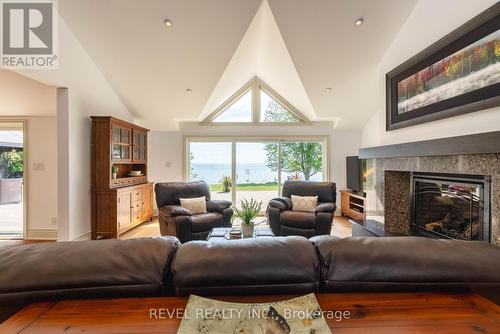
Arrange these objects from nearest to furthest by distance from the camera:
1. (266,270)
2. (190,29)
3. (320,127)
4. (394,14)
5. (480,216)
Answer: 1. (266,270)
2. (480,216)
3. (394,14)
4. (190,29)
5. (320,127)

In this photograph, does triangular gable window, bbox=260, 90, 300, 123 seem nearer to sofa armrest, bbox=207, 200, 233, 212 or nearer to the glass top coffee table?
sofa armrest, bbox=207, 200, 233, 212

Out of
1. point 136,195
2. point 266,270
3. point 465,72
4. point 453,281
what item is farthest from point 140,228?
point 465,72

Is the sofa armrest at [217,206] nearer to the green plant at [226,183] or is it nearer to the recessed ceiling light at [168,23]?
the green plant at [226,183]

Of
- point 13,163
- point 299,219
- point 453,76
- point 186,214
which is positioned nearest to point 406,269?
point 453,76

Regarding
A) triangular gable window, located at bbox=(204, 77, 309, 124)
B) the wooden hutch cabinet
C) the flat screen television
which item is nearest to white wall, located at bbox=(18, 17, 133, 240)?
the wooden hutch cabinet

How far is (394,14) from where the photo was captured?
2.96 m

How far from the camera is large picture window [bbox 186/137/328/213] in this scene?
5.83 m

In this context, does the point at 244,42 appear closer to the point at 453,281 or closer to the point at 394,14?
the point at 394,14

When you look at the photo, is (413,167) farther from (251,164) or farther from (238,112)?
(238,112)

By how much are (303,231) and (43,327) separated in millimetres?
3296

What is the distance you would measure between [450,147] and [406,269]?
1.84 m

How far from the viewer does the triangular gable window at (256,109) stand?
18.4 ft

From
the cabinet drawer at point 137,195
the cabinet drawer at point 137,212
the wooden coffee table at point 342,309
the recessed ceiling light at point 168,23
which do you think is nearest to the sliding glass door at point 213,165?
the cabinet drawer at point 137,195

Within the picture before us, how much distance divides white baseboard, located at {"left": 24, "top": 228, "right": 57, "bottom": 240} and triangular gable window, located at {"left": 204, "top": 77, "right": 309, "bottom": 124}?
3.51m
